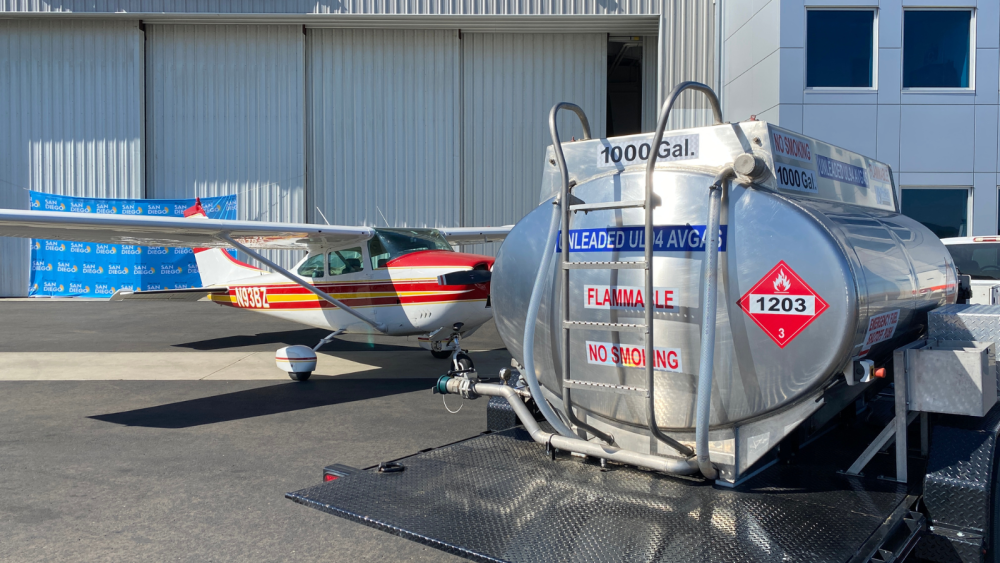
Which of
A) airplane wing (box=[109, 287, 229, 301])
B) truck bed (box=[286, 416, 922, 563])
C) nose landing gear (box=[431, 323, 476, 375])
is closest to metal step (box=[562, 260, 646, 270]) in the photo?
truck bed (box=[286, 416, 922, 563])

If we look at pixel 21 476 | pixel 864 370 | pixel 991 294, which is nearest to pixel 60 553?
pixel 21 476

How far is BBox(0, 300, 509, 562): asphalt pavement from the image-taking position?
13.2ft

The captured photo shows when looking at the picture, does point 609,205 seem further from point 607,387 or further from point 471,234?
point 471,234

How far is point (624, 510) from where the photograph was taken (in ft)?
9.28

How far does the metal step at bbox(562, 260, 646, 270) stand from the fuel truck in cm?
2

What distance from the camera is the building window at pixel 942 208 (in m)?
14.6

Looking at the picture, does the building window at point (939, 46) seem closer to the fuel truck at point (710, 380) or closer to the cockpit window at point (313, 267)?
the cockpit window at point (313, 267)

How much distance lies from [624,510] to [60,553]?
315cm

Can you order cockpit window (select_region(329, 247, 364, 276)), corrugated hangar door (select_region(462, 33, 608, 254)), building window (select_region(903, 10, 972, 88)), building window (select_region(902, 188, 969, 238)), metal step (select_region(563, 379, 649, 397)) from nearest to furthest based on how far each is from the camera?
metal step (select_region(563, 379, 649, 397)) → cockpit window (select_region(329, 247, 364, 276)) → building window (select_region(903, 10, 972, 88)) → building window (select_region(902, 188, 969, 238)) → corrugated hangar door (select_region(462, 33, 608, 254))

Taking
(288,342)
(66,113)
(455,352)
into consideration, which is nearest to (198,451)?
(455,352)

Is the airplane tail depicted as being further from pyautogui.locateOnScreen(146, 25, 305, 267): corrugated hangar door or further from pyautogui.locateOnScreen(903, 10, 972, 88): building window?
pyautogui.locateOnScreen(903, 10, 972, 88): building window

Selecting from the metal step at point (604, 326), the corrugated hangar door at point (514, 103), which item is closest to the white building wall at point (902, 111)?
the corrugated hangar door at point (514, 103)

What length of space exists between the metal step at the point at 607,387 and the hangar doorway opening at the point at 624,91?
2118 centimetres

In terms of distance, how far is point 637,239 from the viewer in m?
3.02
